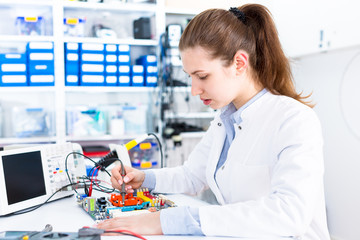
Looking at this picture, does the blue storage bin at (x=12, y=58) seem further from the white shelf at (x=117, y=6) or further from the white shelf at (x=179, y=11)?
the white shelf at (x=179, y=11)

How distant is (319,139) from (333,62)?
1843 millimetres

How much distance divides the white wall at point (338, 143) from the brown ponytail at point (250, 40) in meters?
1.43

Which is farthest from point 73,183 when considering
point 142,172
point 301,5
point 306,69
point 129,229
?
point 301,5

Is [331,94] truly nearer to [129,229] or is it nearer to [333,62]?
[333,62]

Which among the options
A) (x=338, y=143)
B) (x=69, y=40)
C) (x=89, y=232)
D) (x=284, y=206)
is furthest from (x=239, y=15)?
(x=69, y=40)

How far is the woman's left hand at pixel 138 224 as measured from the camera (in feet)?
3.13

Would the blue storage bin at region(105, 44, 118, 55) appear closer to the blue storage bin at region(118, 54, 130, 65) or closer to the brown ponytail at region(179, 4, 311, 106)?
the blue storage bin at region(118, 54, 130, 65)

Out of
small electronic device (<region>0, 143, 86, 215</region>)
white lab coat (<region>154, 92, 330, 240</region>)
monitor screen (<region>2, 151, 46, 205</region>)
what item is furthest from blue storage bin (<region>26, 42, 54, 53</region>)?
white lab coat (<region>154, 92, 330, 240</region>)

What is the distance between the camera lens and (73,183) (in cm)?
138

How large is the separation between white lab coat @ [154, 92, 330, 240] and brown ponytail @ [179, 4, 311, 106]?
0.09 metres

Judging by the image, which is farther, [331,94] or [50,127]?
[50,127]

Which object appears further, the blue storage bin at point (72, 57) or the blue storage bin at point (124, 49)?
the blue storage bin at point (124, 49)

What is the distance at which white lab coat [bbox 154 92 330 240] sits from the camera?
0.92m

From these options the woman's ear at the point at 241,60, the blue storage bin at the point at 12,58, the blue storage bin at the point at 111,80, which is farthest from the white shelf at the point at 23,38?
the woman's ear at the point at 241,60
